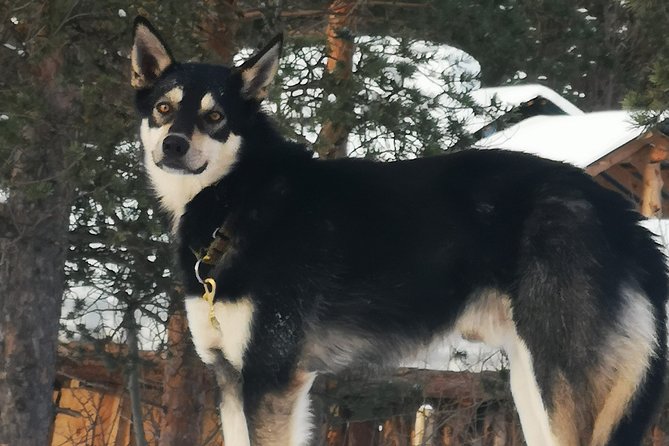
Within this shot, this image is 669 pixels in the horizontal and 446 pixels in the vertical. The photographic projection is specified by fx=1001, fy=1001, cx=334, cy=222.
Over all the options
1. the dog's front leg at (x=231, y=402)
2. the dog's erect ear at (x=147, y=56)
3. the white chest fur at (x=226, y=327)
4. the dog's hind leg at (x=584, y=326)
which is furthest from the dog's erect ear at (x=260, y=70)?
the dog's hind leg at (x=584, y=326)

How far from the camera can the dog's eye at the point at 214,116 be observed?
4367 mm

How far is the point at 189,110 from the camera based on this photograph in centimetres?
433

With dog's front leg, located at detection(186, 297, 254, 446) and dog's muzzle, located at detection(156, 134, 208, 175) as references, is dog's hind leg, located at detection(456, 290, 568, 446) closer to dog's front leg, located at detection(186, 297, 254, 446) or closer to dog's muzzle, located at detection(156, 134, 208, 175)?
dog's front leg, located at detection(186, 297, 254, 446)

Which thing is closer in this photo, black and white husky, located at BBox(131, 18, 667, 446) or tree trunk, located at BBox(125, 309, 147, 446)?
black and white husky, located at BBox(131, 18, 667, 446)

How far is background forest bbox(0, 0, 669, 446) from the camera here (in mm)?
6914

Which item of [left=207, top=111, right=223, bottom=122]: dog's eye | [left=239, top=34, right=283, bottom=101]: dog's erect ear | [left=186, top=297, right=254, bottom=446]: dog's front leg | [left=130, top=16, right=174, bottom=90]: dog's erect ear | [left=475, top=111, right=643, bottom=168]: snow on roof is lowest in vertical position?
[left=186, top=297, right=254, bottom=446]: dog's front leg

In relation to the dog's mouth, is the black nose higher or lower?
higher

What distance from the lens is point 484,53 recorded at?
7.94 meters

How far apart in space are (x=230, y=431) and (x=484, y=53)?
447 centimetres

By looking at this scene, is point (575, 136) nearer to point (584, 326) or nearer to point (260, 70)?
point (260, 70)

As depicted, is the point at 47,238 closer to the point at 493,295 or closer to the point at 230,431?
the point at 230,431

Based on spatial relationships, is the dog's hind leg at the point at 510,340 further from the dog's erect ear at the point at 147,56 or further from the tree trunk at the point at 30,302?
the tree trunk at the point at 30,302

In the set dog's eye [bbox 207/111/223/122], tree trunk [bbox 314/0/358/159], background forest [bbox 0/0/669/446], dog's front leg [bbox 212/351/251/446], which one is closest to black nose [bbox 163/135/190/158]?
dog's eye [bbox 207/111/223/122]

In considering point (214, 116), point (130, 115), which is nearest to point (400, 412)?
point (130, 115)
